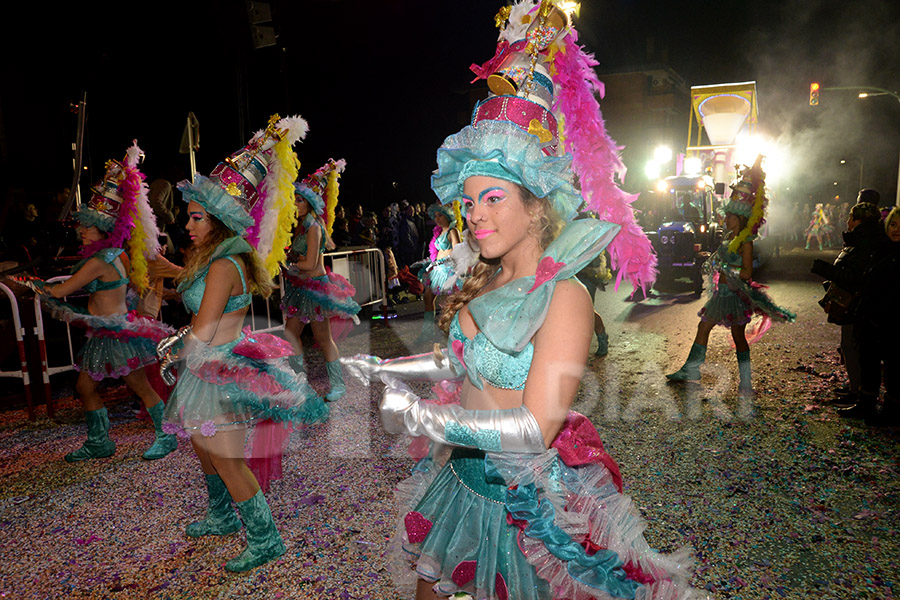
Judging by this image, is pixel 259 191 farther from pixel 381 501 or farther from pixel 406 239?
pixel 406 239

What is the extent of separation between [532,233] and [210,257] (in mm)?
2097

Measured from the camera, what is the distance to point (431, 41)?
18719mm

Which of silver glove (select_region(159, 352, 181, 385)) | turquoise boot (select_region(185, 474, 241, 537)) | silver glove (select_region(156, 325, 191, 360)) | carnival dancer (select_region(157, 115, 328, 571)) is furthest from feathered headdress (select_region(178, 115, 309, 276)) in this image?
turquoise boot (select_region(185, 474, 241, 537))

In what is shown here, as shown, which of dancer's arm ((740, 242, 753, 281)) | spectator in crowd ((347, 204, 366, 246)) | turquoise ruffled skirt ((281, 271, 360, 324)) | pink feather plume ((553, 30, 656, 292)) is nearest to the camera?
pink feather plume ((553, 30, 656, 292))

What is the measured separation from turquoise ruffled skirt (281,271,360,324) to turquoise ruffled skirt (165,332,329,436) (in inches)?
116

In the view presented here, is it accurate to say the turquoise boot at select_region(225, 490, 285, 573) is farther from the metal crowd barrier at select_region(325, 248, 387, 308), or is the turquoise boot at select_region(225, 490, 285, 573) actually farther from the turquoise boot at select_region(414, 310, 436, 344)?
the metal crowd barrier at select_region(325, 248, 387, 308)

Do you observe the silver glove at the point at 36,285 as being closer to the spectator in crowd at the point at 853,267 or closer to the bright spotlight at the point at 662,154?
the spectator in crowd at the point at 853,267

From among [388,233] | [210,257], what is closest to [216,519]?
[210,257]

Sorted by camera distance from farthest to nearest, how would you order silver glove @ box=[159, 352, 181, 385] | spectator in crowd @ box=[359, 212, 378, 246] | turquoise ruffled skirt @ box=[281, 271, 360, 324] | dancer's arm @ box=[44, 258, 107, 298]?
spectator in crowd @ box=[359, 212, 378, 246]
turquoise ruffled skirt @ box=[281, 271, 360, 324]
dancer's arm @ box=[44, 258, 107, 298]
silver glove @ box=[159, 352, 181, 385]

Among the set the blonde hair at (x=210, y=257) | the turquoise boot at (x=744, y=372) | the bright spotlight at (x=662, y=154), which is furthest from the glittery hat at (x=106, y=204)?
the bright spotlight at (x=662, y=154)

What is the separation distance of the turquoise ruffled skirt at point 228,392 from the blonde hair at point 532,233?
1528 millimetres

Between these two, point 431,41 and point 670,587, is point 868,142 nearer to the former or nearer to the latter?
point 431,41

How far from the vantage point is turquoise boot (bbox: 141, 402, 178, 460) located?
478cm

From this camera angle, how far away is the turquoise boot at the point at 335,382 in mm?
6211
